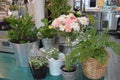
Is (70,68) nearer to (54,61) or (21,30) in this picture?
(54,61)

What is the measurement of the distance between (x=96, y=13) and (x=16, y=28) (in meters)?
5.19

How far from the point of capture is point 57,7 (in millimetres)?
1952

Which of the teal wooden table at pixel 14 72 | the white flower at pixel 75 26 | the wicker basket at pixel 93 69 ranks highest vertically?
the white flower at pixel 75 26

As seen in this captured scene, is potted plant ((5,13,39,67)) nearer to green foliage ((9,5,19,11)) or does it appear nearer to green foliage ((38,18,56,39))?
green foliage ((38,18,56,39))

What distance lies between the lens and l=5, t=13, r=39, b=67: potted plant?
148 cm

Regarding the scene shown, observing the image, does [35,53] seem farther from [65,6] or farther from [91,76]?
[65,6]

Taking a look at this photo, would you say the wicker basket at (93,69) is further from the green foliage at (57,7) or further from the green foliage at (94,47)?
the green foliage at (57,7)

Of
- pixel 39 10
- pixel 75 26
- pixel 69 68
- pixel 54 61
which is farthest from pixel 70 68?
pixel 39 10

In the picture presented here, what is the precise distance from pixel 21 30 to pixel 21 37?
0.22 feet

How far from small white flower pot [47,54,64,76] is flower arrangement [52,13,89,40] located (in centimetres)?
20

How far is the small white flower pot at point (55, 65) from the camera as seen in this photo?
1328 millimetres

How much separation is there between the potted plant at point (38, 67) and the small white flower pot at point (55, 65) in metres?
0.05

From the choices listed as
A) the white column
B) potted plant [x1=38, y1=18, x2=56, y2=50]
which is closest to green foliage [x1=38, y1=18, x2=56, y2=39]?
potted plant [x1=38, y1=18, x2=56, y2=50]

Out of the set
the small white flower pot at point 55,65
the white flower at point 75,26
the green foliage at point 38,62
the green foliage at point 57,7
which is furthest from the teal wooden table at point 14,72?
the green foliage at point 57,7
